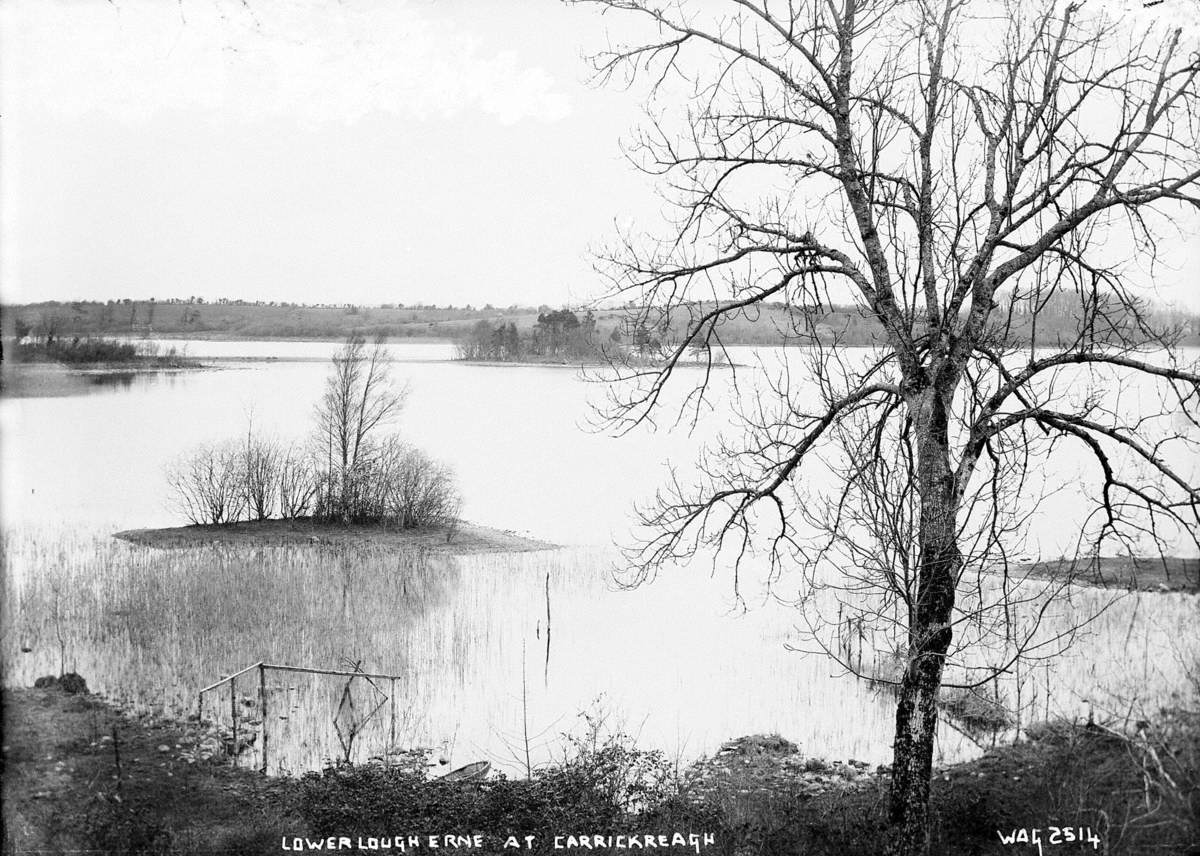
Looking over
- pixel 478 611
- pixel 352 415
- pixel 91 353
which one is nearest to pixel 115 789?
pixel 91 353

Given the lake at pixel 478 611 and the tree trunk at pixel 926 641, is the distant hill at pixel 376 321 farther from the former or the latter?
the tree trunk at pixel 926 641

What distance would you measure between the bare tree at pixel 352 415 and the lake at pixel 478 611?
147 cm

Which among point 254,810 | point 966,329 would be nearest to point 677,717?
point 254,810

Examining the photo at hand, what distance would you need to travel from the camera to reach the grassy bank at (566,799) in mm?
7441

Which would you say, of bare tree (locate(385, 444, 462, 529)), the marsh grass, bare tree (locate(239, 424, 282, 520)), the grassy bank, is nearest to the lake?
the marsh grass

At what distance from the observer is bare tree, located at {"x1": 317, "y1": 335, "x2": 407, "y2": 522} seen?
17969 mm

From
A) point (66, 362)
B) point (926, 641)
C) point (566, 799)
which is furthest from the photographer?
point (66, 362)

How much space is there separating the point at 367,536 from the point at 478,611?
5.58 meters

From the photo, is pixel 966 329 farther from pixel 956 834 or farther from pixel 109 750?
pixel 109 750

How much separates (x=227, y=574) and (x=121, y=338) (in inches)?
161

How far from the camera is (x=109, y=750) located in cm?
A: 870

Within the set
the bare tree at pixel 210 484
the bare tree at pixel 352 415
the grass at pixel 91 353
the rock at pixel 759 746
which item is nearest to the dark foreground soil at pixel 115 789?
the grass at pixel 91 353

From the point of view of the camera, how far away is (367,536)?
60.4 feet

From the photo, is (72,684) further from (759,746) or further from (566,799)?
(759,746)
